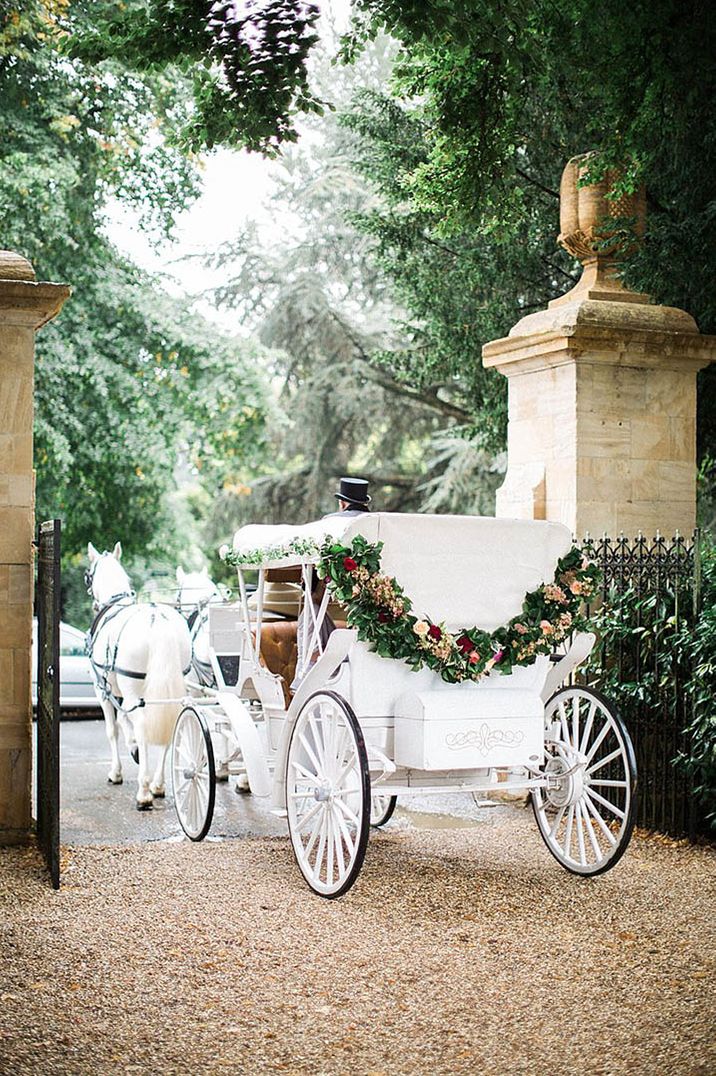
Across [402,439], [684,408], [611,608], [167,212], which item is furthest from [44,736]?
[402,439]

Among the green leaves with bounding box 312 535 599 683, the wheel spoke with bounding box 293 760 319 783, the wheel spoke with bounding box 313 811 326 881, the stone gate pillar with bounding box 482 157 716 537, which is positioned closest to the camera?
the green leaves with bounding box 312 535 599 683

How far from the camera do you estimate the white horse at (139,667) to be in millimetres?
9430

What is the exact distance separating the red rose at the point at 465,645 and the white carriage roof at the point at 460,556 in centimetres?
8

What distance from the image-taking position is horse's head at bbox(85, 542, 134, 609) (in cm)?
1120

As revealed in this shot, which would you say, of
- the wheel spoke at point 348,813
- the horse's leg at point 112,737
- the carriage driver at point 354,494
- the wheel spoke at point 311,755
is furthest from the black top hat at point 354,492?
the horse's leg at point 112,737

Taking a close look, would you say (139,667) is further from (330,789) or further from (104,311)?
(104,311)

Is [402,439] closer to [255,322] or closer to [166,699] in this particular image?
[255,322]

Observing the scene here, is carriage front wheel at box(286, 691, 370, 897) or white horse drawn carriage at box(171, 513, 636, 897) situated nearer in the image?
carriage front wheel at box(286, 691, 370, 897)

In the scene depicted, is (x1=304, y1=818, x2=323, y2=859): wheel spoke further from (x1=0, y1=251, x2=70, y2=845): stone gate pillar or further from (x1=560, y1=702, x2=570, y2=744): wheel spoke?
(x1=0, y1=251, x2=70, y2=845): stone gate pillar

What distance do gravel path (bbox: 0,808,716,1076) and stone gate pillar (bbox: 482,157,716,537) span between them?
2.84 metres

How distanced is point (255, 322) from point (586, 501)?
51.1ft

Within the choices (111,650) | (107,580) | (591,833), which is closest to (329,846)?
(591,833)

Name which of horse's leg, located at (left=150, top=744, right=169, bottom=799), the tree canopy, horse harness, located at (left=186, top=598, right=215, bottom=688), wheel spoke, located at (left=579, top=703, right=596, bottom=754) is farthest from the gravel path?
the tree canopy

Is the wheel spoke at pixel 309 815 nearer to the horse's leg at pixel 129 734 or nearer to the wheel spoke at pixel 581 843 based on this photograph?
the wheel spoke at pixel 581 843
